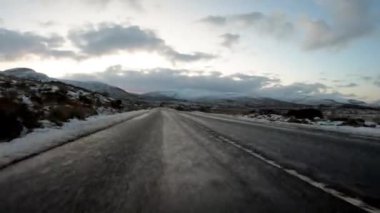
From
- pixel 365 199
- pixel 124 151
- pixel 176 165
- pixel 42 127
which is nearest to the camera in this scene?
pixel 365 199

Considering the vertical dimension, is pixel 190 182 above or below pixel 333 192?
below

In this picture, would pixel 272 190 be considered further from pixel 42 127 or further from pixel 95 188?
pixel 42 127

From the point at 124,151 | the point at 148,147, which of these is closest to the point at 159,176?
the point at 124,151

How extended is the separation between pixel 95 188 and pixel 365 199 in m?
4.02

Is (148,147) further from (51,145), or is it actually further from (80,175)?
(80,175)

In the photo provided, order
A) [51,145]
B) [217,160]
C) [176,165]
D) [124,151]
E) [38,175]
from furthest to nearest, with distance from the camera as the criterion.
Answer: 1. [51,145]
2. [124,151]
3. [217,160]
4. [176,165]
5. [38,175]

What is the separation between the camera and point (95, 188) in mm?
7488

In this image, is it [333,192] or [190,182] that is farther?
[190,182]

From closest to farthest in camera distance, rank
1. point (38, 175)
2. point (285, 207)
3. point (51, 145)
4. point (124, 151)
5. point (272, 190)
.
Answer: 1. point (285, 207)
2. point (272, 190)
3. point (38, 175)
4. point (124, 151)
5. point (51, 145)

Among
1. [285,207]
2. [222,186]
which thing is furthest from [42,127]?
[285,207]

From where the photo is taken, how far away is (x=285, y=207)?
6.07 meters

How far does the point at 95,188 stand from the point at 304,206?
3.24 meters

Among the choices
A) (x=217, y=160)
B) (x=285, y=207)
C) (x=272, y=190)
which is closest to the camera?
(x=285, y=207)

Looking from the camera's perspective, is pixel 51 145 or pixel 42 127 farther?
pixel 42 127
